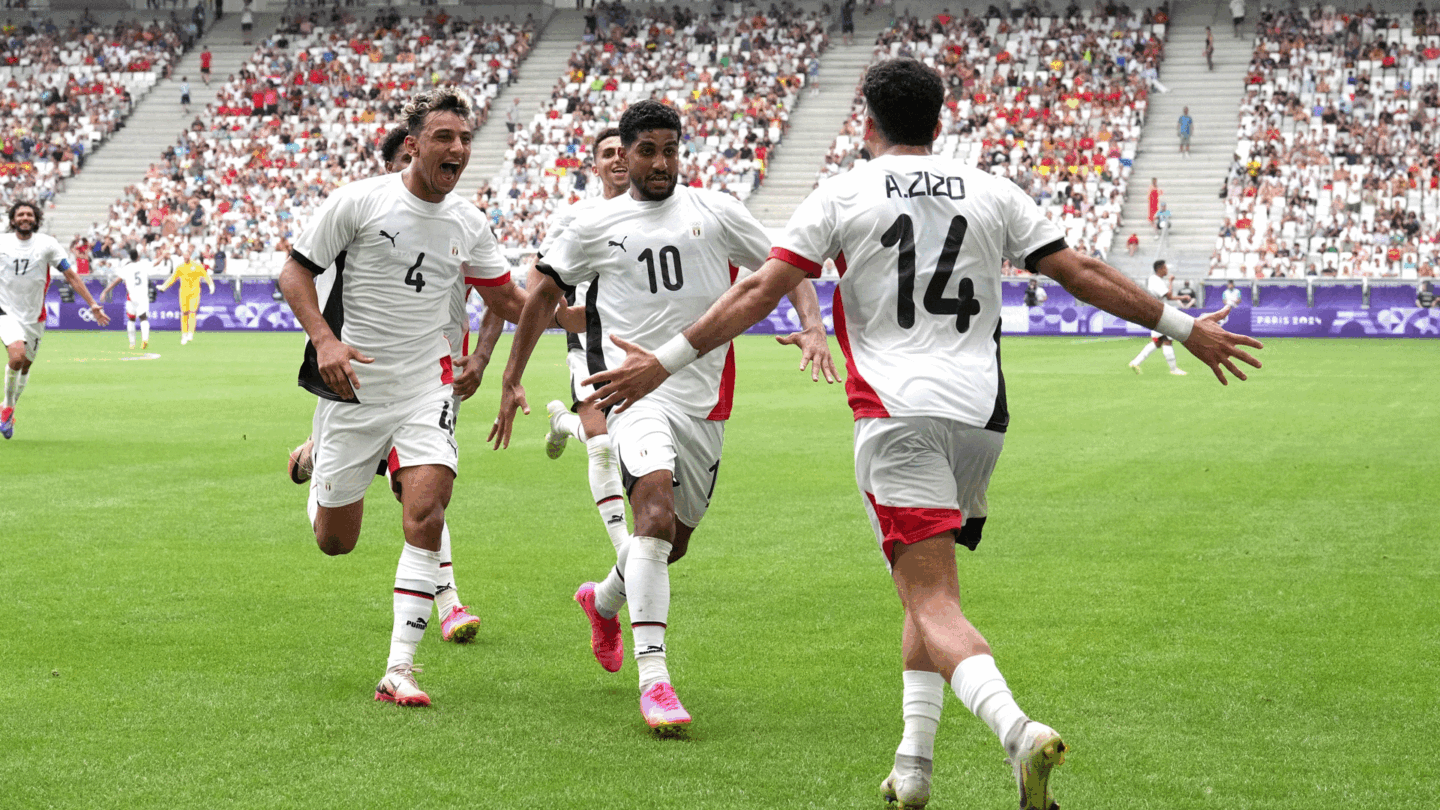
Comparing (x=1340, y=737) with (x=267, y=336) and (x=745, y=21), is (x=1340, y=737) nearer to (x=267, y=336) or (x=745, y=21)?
(x=267, y=336)

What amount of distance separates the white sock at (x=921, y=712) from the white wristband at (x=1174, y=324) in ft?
4.16

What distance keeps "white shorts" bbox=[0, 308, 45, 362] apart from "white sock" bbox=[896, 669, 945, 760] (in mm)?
12099

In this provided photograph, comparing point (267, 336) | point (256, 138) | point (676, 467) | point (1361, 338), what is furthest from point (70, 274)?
point (256, 138)

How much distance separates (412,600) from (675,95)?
Answer: 45.6 meters

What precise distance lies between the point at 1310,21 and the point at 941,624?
47.9 meters

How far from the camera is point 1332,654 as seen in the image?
6715 mm

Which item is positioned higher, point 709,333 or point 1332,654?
point 709,333

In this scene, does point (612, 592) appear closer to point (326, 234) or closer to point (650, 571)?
point (650, 571)

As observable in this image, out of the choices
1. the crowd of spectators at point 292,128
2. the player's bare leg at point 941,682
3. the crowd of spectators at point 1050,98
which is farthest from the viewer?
the crowd of spectators at point 292,128

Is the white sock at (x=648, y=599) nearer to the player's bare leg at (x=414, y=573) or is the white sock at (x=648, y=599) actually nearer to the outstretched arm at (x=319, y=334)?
the player's bare leg at (x=414, y=573)

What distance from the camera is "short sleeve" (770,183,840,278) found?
15.1ft

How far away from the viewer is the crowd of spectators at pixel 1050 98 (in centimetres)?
4319

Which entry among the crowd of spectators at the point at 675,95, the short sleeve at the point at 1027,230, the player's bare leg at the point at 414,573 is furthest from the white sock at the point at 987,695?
the crowd of spectators at the point at 675,95

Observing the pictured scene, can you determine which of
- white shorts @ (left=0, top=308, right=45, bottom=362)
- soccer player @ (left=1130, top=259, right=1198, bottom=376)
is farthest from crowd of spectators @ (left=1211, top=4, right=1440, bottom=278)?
white shorts @ (left=0, top=308, right=45, bottom=362)
